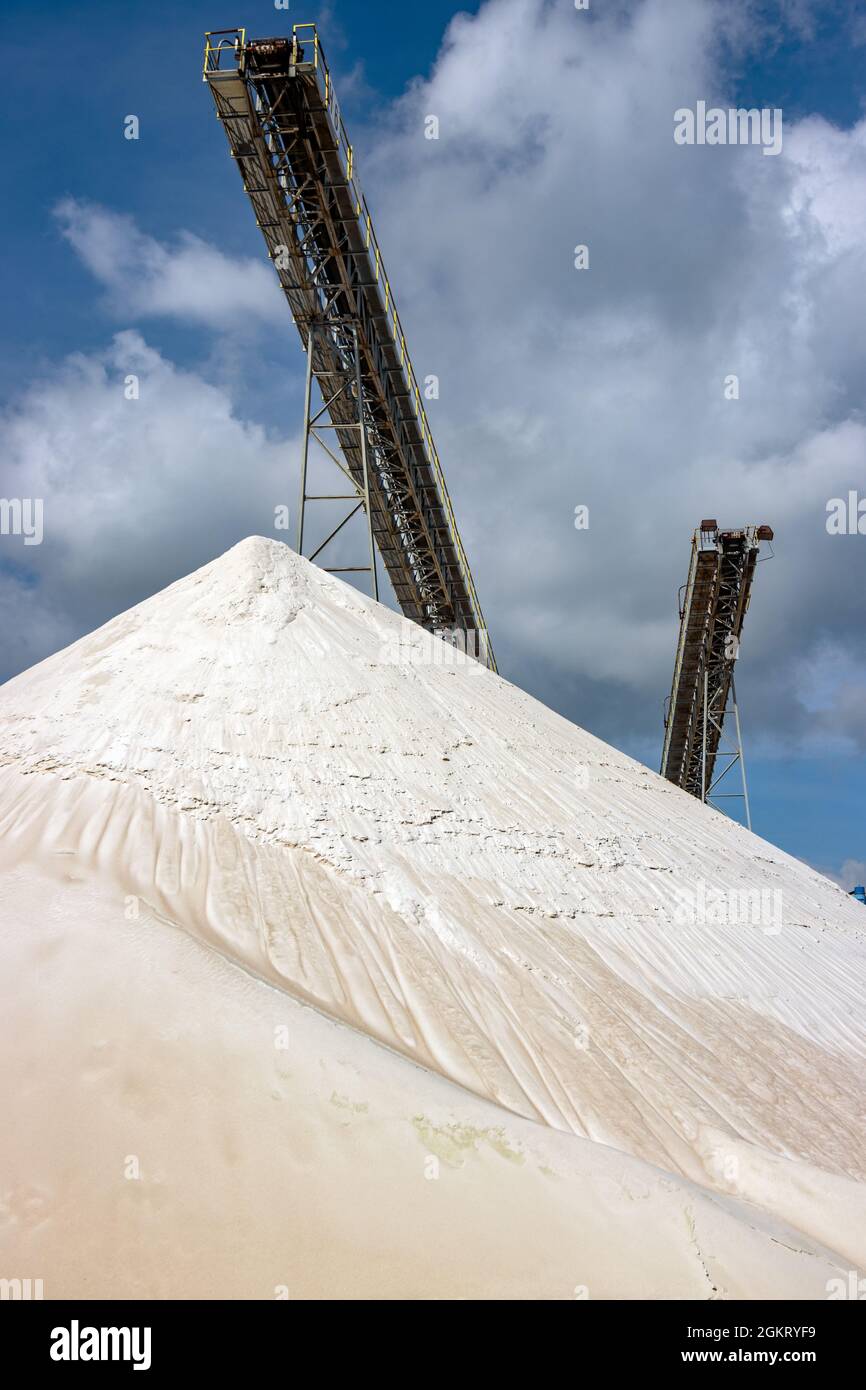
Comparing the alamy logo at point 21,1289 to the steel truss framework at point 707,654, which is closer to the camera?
the alamy logo at point 21,1289

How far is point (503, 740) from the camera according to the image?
→ 11039 mm

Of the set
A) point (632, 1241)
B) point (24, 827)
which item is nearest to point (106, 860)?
point (24, 827)

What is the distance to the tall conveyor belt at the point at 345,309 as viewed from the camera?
1266cm

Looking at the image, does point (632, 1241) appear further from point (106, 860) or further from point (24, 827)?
point (24, 827)
